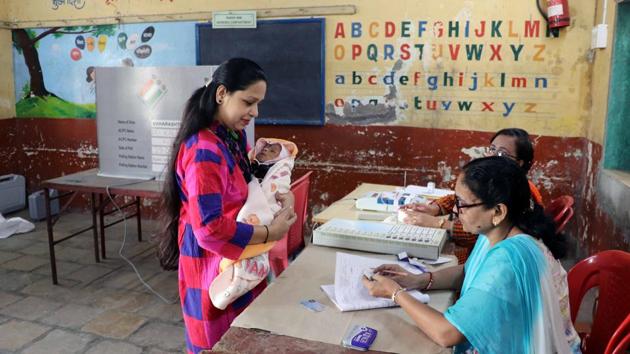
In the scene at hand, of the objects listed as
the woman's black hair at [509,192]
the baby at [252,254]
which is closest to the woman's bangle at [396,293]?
the woman's black hair at [509,192]

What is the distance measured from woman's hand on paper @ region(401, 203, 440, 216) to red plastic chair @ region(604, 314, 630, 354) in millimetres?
1075

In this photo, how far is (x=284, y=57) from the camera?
4254mm

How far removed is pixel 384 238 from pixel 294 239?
2.45 feet

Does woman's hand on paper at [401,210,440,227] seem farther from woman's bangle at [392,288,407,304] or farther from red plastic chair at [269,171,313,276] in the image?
woman's bangle at [392,288,407,304]

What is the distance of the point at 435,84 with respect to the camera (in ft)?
12.9

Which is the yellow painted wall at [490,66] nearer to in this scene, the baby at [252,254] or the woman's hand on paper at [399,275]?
the woman's hand on paper at [399,275]

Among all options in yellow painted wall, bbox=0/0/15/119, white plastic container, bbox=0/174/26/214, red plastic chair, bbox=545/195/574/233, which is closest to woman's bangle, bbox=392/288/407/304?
red plastic chair, bbox=545/195/574/233

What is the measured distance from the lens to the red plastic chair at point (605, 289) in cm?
152

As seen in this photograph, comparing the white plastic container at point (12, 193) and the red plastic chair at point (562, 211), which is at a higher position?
the red plastic chair at point (562, 211)

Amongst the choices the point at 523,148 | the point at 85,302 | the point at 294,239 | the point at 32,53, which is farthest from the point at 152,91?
the point at 32,53

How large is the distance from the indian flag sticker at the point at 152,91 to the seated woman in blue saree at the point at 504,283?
8.03 feet

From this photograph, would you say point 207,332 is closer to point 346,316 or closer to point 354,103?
point 346,316

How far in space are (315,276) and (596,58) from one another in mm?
2931

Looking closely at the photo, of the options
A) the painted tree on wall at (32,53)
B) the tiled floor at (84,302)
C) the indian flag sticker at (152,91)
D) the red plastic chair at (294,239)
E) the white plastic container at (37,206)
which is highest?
the painted tree on wall at (32,53)
